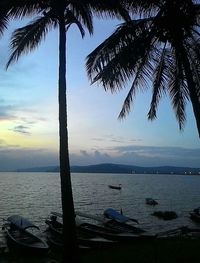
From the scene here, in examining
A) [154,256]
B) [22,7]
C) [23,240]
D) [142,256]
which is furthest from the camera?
[23,240]

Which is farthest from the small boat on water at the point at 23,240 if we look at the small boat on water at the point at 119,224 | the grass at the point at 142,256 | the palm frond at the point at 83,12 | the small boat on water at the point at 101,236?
the palm frond at the point at 83,12

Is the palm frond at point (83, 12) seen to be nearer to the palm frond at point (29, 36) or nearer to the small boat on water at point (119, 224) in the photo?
the palm frond at point (29, 36)

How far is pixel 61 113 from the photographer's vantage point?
16.4m

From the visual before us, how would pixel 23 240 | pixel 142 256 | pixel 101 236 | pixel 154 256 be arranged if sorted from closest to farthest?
pixel 154 256 < pixel 142 256 < pixel 101 236 < pixel 23 240

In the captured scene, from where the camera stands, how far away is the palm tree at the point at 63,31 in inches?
614

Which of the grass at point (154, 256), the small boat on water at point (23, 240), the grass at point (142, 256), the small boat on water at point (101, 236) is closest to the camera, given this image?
the grass at point (154, 256)

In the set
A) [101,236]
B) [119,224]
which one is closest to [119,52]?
[101,236]

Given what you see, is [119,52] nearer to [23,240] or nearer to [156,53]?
[156,53]

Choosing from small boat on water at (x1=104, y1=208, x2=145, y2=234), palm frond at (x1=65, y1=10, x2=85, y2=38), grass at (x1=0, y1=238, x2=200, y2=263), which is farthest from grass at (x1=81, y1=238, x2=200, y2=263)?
palm frond at (x1=65, y1=10, x2=85, y2=38)

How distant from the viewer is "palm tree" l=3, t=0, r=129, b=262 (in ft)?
51.2

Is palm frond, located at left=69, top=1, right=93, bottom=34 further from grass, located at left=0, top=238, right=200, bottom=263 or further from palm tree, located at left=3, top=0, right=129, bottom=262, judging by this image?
grass, located at left=0, top=238, right=200, bottom=263

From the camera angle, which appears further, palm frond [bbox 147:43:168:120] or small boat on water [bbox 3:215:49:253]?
small boat on water [bbox 3:215:49:253]

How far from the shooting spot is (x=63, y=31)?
17453 millimetres

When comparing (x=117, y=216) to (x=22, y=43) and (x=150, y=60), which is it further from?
(x=22, y=43)
